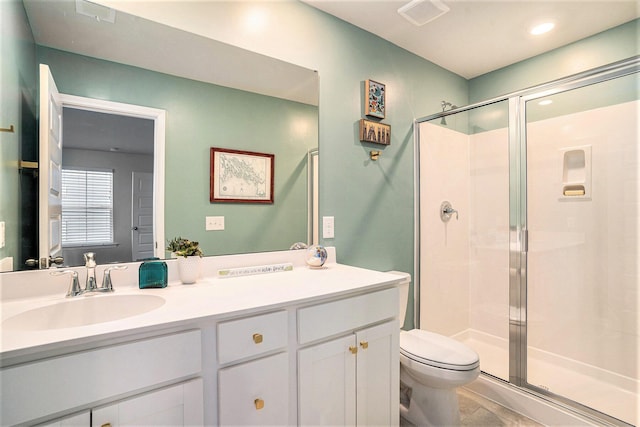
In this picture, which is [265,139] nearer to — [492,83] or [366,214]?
[366,214]

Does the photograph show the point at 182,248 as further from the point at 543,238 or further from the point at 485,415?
the point at 543,238

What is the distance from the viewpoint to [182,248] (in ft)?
4.64

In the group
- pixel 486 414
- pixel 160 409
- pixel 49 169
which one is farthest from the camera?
pixel 486 414

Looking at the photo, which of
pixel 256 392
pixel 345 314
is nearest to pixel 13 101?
pixel 256 392

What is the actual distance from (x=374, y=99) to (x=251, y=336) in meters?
1.68

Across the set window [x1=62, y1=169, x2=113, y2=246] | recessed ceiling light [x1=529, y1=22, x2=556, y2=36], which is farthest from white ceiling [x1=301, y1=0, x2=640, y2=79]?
window [x1=62, y1=169, x2=113, y2=246]

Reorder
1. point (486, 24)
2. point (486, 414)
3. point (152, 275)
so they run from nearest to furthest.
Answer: point (152, 275) → point (486, 414) → point (486, 24)

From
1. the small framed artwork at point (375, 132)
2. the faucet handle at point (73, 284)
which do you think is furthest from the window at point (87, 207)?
the small framed artwork at point (375, 132)

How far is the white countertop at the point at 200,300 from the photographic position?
80cm

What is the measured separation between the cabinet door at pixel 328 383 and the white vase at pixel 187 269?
0.56 m

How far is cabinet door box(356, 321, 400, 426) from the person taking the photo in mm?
1379

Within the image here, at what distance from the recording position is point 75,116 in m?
1.25

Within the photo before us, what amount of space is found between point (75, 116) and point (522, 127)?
2.43 meters

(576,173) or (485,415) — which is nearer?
(485,415)
